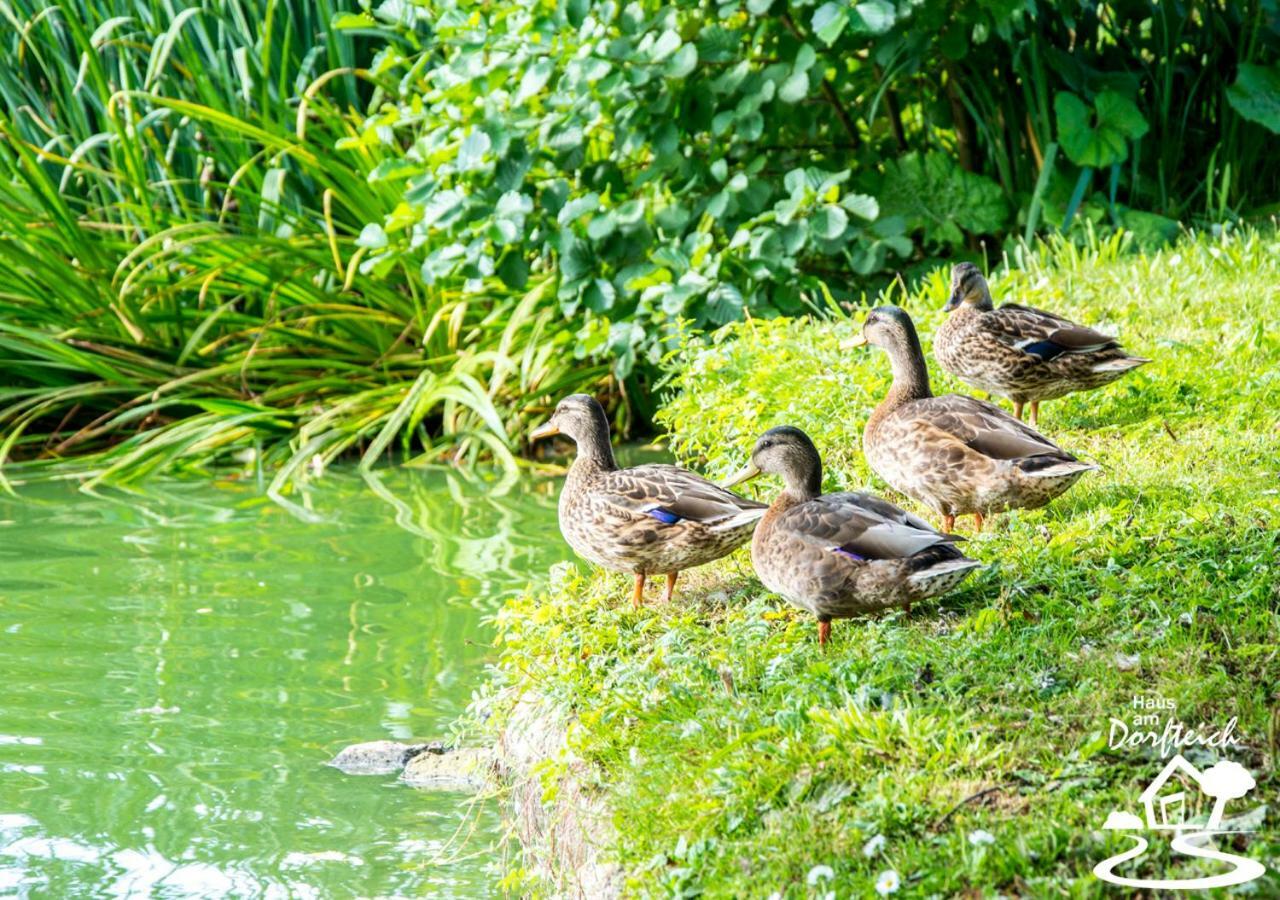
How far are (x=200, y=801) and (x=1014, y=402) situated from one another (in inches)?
Answer: 138

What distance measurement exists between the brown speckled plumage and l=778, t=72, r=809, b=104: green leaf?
3.54 metres

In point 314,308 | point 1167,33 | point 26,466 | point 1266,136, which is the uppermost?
point 1167,33

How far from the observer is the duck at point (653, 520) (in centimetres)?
489

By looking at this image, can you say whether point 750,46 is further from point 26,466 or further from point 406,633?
point 26,466

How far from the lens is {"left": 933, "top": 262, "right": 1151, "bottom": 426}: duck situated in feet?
19.3

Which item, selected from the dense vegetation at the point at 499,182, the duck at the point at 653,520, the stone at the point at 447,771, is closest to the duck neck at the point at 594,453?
the duck at the point at 653,520

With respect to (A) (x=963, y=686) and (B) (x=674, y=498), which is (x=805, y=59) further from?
(A) (x=963, y=686)

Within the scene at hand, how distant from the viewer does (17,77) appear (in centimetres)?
1141

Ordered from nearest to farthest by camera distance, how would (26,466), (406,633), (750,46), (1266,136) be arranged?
(406,633) → (750,46) → (26,466) → (1266,136)

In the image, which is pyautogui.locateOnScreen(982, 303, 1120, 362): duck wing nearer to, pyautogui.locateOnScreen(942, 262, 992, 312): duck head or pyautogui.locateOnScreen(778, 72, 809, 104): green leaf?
pyautogui.locateOnScreen(942, 262, 992, 312): duck head

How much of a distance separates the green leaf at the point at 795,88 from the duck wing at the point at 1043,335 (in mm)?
3012

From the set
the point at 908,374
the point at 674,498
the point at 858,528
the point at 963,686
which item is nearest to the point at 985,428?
the point at 908,374

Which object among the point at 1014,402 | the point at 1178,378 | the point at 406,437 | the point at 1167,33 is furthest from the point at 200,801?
the point at 1167,33

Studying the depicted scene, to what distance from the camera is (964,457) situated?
5.04m
